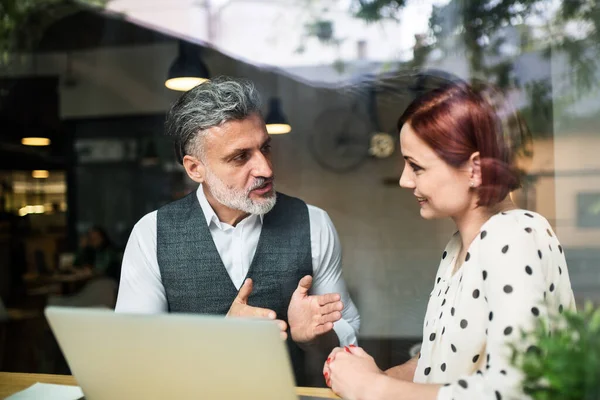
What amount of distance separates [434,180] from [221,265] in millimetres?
750

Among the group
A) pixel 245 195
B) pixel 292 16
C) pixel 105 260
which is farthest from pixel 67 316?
pixel 292 16

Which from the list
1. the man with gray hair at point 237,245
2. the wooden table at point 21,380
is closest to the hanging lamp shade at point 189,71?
the man with gray hair at point 237,245

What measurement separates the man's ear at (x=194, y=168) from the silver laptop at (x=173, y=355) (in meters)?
0.64

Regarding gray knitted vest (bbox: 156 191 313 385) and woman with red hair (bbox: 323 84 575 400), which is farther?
gray knitted vest (bbox: 156 191 313 385)

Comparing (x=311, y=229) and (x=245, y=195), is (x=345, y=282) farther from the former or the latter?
(x=245, y=195)

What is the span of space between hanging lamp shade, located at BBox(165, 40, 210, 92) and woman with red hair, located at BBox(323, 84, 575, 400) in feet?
2.68

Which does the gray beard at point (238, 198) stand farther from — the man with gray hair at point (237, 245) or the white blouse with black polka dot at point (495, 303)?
the white blouse with black polka dot at point (495, 303)

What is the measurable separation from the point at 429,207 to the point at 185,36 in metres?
1.68

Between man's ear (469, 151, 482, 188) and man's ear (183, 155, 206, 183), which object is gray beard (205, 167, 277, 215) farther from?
man's ear (469, 151, 482, 188)

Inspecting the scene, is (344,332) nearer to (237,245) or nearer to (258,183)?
(237,245)

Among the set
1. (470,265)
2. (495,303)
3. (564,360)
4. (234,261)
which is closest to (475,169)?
(470,265)

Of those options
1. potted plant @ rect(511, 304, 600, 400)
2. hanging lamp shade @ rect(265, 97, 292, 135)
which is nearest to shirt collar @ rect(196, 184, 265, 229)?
hanging lamp shade @ rect(265, 97, 292, 135)

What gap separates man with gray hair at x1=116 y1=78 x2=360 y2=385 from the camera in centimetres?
189

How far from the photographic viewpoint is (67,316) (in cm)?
148
